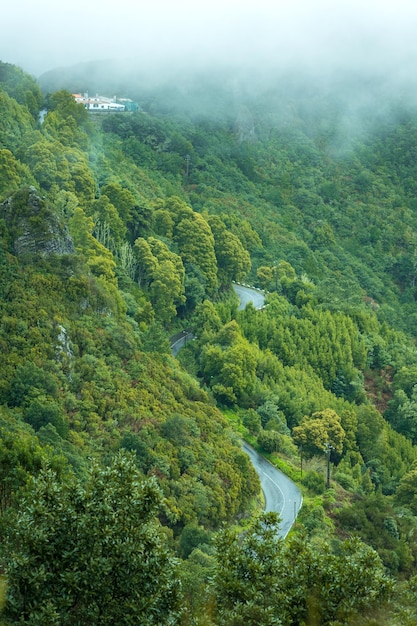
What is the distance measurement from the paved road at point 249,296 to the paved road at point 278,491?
50.0 ft

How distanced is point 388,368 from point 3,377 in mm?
26511

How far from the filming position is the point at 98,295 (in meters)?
33.3

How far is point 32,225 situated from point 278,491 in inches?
492

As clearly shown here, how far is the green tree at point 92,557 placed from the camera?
526 inches

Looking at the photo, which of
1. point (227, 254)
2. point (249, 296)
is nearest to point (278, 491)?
point (227, 254)

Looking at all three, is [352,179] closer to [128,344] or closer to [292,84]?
[292,84]

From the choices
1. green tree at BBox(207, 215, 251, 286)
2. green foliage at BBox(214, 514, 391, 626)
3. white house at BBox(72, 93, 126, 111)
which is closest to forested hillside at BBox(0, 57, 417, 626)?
green foliage at BBox(214, 514, 391, 626)

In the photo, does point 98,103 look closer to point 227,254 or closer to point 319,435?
point 227,254

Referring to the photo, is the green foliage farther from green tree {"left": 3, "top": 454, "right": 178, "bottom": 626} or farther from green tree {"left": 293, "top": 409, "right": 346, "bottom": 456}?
green tree {"left": 293, "top": 409, "right": 346, "bottom": 456}

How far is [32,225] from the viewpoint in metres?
32.8

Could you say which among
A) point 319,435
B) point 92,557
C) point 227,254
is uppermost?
point 92,557

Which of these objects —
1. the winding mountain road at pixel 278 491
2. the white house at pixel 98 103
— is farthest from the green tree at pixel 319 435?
the white house at pixel 98 103

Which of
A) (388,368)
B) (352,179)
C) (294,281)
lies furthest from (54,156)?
(352,179)

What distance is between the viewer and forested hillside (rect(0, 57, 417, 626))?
555 inches
